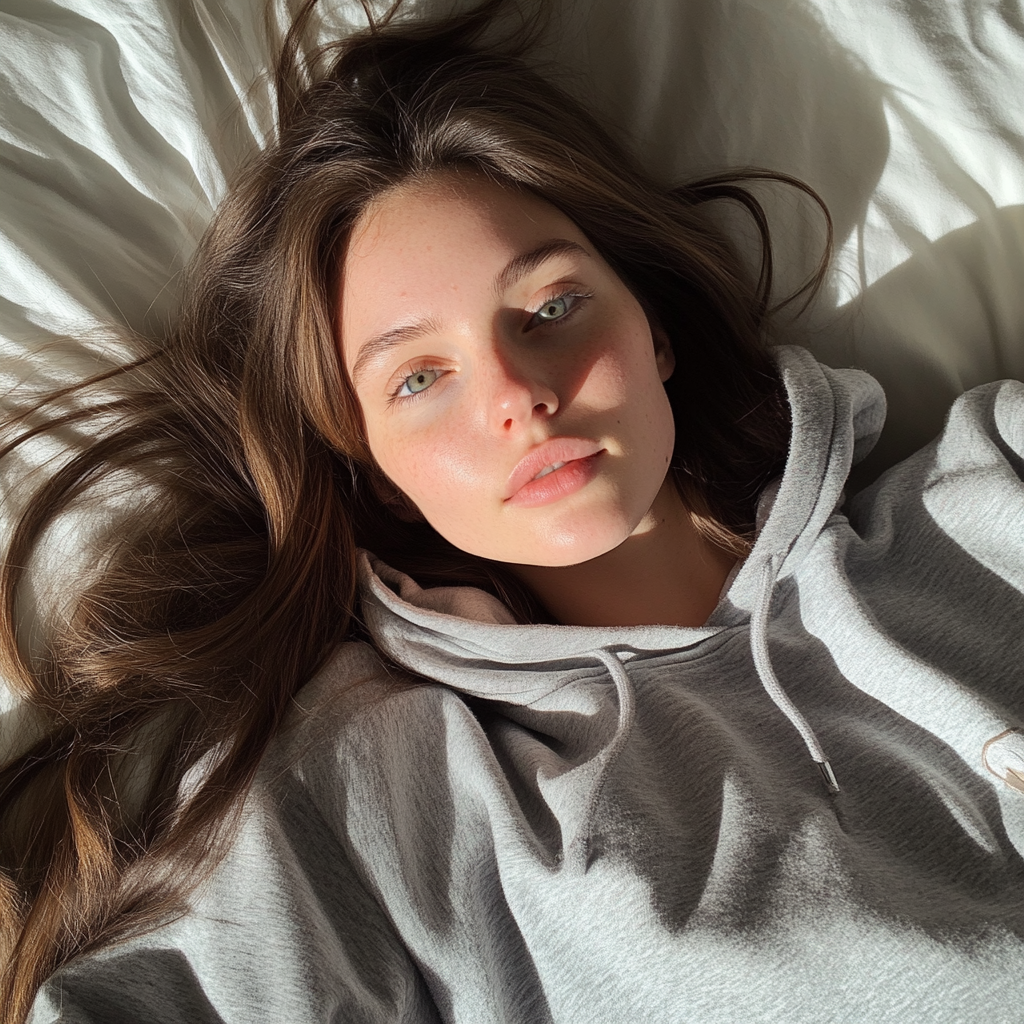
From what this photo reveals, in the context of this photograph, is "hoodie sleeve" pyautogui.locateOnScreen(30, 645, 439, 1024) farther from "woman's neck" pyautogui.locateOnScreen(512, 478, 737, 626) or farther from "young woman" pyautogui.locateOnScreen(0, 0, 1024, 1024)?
"woman's neck" pyautogui.locateOnScreen(512, 478, 737, 626)

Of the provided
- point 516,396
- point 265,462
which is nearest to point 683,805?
→ point 516,396

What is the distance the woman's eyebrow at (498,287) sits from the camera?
3.59ft

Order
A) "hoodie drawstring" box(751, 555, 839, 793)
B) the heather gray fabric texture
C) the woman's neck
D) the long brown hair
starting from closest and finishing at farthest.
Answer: the heather gray fabric texture, "hoodie drawstring" box(751, 555, 839, 793), the long brown hair, the woman's neck

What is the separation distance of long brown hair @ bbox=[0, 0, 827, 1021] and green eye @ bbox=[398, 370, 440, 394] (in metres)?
0.16

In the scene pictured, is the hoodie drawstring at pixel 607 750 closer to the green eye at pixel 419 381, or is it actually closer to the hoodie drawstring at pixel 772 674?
the hoodie drawstring at pixel 772 674

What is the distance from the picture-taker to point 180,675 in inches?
49.0

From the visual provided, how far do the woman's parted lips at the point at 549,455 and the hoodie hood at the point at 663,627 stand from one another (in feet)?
0.77

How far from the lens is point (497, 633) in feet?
3.92

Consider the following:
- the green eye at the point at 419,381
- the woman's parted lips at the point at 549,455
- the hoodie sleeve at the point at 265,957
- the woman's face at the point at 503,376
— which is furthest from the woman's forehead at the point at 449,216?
the hoodie sleeve at the point at 265,957

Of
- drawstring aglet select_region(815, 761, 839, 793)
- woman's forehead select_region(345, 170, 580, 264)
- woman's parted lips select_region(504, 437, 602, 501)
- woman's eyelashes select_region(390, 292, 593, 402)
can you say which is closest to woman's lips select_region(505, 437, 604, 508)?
woman's parted lips select_region(504, 437, 602, 501)

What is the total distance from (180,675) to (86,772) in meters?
0.17

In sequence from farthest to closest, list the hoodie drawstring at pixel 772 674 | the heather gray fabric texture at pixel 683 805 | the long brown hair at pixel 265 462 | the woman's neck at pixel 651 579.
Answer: the woman's neck at pixel 651 579 → the long brown hair at pixel 265 462 → the hoodie drawstring at pixel 772 674 → the heather gray fabric texture at pixel 683 805

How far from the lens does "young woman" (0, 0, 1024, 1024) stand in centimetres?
102

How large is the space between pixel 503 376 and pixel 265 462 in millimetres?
486
